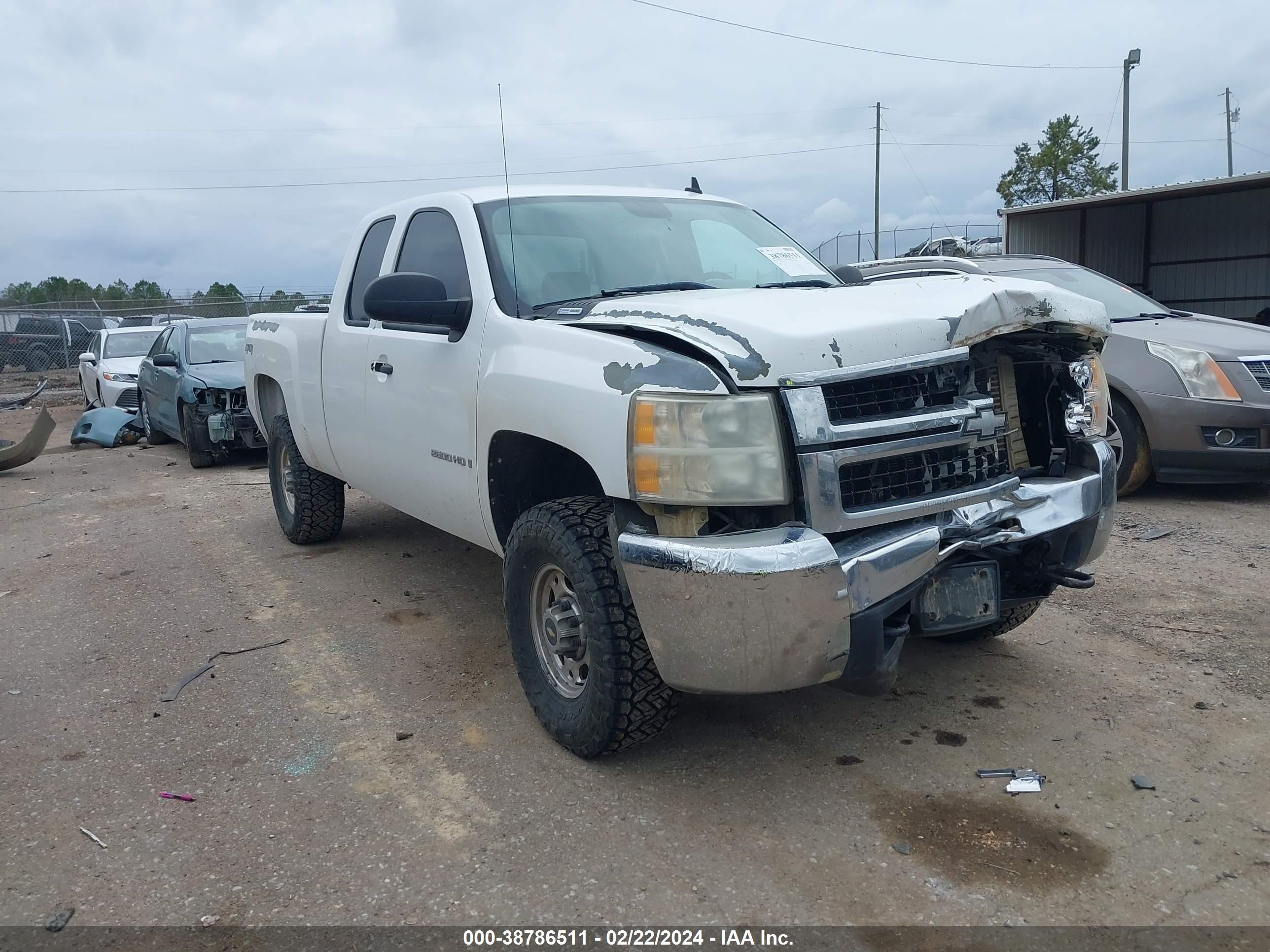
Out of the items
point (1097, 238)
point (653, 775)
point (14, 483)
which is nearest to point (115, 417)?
point (14, 483)

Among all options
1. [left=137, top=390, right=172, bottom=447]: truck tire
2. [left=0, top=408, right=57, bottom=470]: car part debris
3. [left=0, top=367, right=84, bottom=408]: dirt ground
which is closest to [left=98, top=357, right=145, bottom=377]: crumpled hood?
[left=137, top=390, right=172, bottom=447]: truck tire

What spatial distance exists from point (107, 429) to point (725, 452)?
12875 mm

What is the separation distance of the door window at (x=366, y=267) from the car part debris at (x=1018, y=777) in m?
3.43

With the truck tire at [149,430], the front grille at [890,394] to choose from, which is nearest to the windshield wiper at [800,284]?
the front grille at [890,394]

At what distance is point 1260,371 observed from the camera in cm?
658

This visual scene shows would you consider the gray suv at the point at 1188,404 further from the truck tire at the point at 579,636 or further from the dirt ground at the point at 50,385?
the dirt ground at the point at 50,385

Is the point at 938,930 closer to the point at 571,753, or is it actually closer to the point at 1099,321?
the point at 571,753

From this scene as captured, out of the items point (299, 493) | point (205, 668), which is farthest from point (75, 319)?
point (205, 668)

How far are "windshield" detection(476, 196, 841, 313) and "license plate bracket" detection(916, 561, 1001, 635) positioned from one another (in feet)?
5.26

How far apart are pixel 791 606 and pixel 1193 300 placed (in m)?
17.4

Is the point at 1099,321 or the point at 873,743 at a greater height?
the point at 1099,321

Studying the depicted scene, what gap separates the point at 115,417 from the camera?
44.9 feet

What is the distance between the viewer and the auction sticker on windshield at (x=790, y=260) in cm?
454

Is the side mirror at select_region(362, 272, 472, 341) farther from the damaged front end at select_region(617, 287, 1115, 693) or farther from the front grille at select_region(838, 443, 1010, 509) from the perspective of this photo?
the front grille at select_region(838, 443, 1010, 509)
